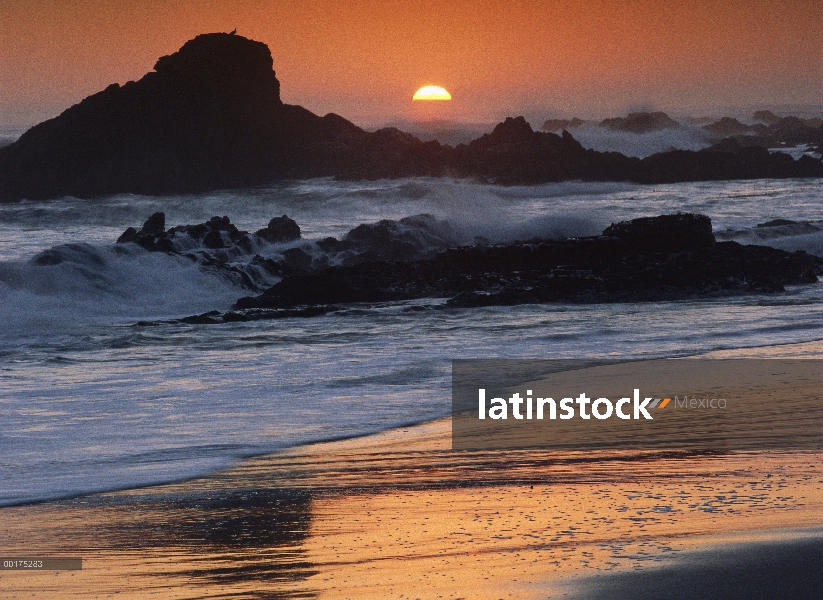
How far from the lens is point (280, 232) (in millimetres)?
22391

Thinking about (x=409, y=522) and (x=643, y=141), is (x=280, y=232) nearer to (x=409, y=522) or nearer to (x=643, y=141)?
(x=409, y=522)

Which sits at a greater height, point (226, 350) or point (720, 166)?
point (720, 166)

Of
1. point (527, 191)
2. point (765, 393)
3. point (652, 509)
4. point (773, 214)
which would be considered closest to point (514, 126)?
point (527, 191)

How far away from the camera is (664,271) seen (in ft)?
50.4

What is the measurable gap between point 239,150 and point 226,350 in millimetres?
44691

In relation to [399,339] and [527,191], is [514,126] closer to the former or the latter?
[527,191]

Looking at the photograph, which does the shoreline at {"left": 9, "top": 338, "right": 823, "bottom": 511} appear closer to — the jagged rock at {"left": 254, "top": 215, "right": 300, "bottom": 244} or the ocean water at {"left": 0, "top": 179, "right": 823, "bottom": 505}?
the ocean water at {"left": 0, "top": 179, "right": 823, "bottom": 505}

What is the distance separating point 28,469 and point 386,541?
2.68m

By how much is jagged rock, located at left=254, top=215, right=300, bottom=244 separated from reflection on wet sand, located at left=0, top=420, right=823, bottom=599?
16.6m

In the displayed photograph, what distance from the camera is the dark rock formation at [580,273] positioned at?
1483 centimetres

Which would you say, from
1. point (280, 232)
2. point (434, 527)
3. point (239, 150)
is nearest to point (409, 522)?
point (434, 527)

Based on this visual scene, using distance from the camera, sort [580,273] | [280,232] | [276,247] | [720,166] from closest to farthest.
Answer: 1. [580,273]
2. [276,247]
3. [280,232]
4. [720,166]

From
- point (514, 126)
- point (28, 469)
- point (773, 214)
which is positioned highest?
point (514, 126)

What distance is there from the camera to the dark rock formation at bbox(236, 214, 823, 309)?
48.6 feet
